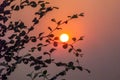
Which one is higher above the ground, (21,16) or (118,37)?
(21,16)

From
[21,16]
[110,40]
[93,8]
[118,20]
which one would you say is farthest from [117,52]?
[21,16]

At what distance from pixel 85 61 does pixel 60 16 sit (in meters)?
0.48

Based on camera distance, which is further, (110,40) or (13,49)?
(110,40)

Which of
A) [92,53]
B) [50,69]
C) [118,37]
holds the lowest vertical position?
[50,69]

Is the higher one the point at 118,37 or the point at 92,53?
the point at 118,37

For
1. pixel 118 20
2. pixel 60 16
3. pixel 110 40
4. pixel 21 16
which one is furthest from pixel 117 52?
pixel 21 16

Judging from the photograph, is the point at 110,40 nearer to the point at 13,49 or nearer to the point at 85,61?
the point at 85,61

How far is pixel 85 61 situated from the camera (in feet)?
7.56

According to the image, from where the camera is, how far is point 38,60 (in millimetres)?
1623

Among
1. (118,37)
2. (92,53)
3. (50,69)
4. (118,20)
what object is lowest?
(50,69)

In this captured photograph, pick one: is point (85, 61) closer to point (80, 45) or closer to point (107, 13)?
point (80, 45)

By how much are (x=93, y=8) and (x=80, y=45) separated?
37 centimetres

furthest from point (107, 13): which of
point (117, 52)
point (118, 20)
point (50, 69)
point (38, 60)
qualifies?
point (38, 60)

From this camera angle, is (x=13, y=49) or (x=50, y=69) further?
(x=50, y=69)
